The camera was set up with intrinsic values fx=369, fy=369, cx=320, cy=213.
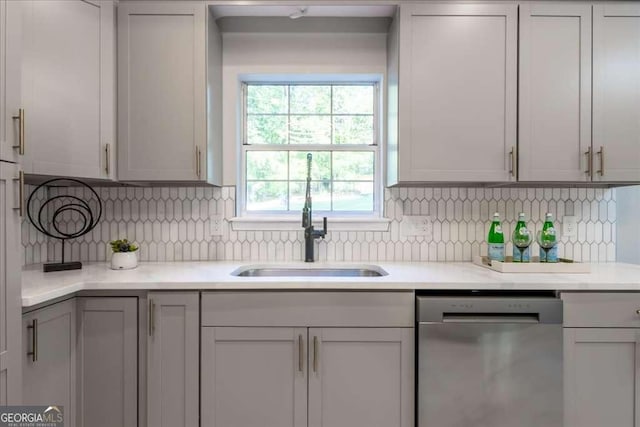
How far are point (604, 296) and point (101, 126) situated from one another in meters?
2.54

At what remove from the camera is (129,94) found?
76.4 inches

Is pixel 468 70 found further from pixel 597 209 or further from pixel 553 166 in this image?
pixel 597 209

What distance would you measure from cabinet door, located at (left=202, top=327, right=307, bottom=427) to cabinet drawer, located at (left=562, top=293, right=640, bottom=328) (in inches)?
47.2

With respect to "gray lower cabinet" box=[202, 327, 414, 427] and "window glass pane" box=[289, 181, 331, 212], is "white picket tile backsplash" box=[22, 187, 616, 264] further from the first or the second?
"gray lower cabinet" box=[202, 327, 414, 427]

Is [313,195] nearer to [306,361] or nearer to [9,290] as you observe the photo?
[306,361]

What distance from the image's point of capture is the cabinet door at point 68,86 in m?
1.61

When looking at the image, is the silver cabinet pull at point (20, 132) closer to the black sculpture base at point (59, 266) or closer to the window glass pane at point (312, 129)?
the black sculpture base at point (59, 266)

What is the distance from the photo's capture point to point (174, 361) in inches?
64.8

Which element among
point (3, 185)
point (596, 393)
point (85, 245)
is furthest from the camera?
point (85, 245)

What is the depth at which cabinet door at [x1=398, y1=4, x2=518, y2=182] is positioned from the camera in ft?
6.31

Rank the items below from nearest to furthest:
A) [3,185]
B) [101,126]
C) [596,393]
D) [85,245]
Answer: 1. [3,185]
2. [596,393]
3. [101,126]
4. [85,245]

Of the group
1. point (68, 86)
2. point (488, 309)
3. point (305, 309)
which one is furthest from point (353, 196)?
point (68, 86)

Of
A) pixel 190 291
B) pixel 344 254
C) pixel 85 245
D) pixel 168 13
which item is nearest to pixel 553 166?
pixel 344 254

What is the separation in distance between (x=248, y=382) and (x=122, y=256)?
975mm
